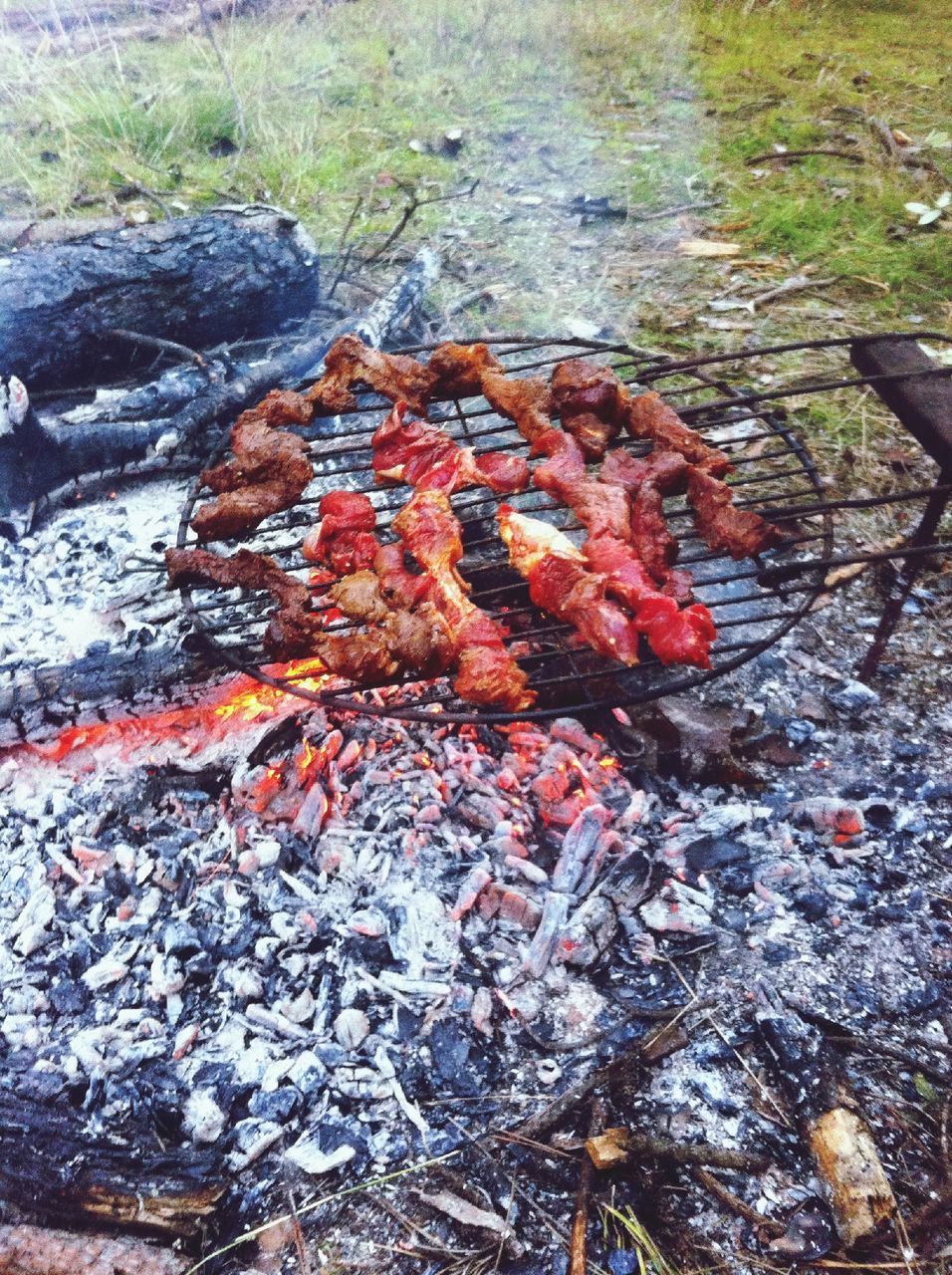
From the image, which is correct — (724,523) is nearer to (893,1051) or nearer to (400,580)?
(400,580)

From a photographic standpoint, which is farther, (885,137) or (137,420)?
(885,137)

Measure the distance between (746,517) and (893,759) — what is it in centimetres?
138

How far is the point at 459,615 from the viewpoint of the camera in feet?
9.41

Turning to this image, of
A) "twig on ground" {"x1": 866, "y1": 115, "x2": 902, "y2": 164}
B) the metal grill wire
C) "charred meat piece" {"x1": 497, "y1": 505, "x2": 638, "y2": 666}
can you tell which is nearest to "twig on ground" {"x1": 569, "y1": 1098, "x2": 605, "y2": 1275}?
the metal grill wire

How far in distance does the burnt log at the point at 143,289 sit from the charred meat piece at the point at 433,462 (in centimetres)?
252

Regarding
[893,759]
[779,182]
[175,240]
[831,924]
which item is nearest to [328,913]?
[831,924]

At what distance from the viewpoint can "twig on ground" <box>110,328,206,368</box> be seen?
5.07 meters

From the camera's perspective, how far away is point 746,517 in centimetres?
301

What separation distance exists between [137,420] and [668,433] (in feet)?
10.4

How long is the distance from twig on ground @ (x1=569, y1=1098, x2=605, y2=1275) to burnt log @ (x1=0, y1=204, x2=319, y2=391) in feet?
16.5

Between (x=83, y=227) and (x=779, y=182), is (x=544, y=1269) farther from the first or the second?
(x=779, y=182)

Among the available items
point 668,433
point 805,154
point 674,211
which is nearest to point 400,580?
point 668,433

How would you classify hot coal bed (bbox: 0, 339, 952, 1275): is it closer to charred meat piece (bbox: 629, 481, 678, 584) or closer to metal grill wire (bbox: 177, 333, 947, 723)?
metal grill wire (bbox: 177, 333, 947, 723)

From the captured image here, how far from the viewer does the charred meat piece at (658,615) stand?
268 cm
